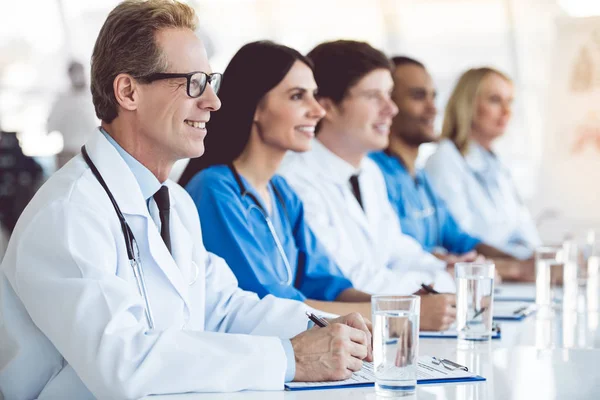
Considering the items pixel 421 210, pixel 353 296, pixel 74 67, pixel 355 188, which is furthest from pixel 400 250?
pixel 74 67

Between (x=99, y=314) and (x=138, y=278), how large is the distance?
0.21 m

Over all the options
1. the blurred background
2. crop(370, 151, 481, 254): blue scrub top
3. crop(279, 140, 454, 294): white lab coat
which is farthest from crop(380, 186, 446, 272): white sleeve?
the blurred background

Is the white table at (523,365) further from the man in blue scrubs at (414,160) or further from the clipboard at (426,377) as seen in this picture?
the man in blue scrubs at (414,160)

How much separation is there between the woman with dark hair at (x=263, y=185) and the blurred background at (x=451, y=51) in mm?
4121

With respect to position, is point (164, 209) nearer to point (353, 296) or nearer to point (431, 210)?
point (353, 296)

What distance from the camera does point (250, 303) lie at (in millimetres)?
2143

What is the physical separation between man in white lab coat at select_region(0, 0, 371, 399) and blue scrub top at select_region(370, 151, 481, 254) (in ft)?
6.86

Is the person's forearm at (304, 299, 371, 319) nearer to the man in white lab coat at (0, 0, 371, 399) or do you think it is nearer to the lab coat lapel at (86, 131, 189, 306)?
the man in white lab coat at (0, 0, 371, 399)

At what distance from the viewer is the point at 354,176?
3537mm

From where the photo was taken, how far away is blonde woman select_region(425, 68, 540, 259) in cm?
500

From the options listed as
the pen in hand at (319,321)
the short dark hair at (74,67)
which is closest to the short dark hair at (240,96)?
the pen in hand at (319,321)

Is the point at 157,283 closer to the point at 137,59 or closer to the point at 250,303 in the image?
the point at 250,303

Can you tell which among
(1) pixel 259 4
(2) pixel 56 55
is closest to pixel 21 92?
(2) pixel 56 55

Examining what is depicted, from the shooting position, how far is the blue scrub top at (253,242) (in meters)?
2.53
